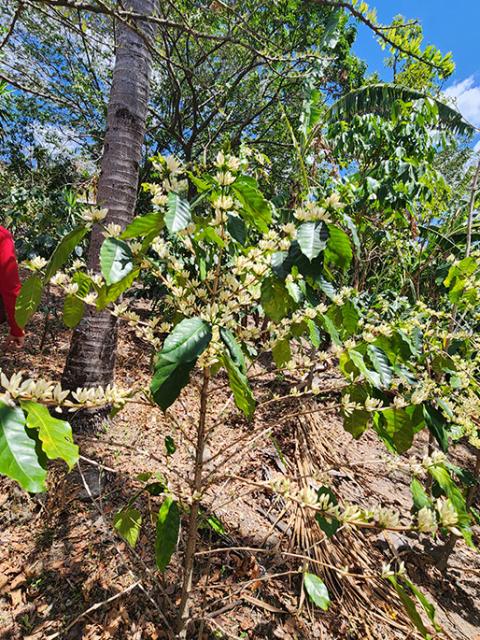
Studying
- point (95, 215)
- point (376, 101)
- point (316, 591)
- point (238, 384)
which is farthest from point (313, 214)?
point (376, 101)

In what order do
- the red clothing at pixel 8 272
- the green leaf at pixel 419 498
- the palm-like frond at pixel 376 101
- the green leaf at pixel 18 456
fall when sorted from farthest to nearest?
the palm-like frond at pixel 376 101
the red clothing at pixel 8 272
the green leaf at pixel 419 498
the green leaf at pixel 18 456

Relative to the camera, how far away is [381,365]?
0.96m

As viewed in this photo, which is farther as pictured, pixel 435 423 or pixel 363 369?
pixel 435 423

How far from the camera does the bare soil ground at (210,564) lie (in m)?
1.33

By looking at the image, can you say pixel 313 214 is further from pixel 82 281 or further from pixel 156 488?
pixel 156 488

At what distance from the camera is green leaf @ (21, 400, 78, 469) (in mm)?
535

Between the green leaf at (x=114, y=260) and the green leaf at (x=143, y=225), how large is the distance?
0.04 meters

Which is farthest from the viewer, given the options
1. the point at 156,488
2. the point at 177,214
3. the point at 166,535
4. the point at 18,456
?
the point at 156,488

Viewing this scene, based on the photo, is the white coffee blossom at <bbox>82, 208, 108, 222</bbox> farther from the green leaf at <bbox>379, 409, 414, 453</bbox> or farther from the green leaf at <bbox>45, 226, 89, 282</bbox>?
the green leaf at <bbox>379, 409, 414, 453</bbox>

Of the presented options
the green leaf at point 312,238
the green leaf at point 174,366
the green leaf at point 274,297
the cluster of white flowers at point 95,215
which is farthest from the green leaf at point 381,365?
the cluster of white flowers at point 95,215

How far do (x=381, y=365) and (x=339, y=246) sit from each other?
0.39 m

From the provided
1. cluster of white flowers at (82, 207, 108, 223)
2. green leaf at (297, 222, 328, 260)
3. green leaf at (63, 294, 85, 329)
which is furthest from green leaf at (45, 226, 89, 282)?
green leaf at (297, 222, 328, 260)

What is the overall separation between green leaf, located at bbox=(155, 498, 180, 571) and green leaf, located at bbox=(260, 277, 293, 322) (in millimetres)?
639

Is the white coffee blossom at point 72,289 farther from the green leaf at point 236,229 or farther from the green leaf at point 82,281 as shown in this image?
the green leaf at point 236,229
